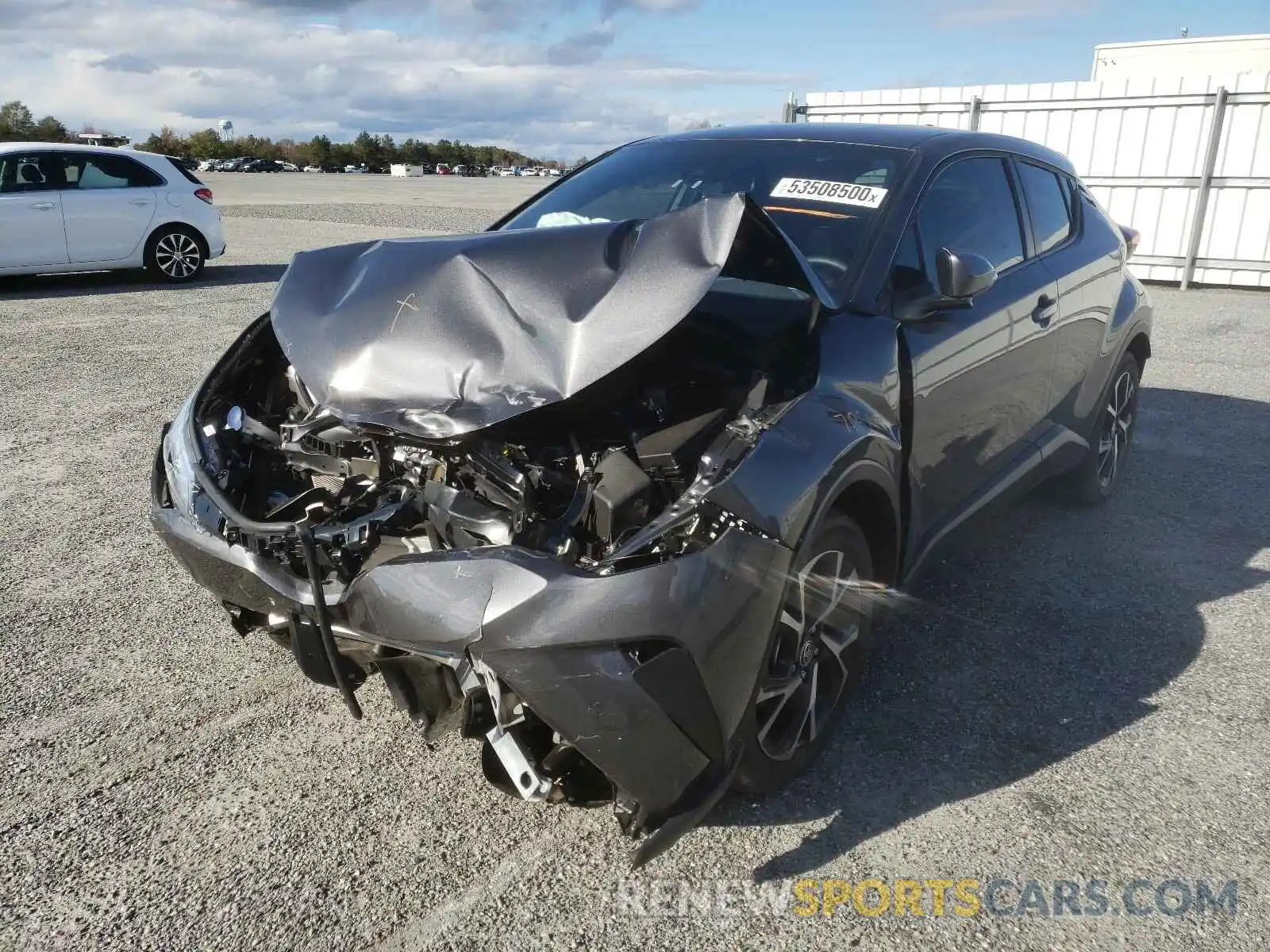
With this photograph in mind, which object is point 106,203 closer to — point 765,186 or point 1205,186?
point 765,186

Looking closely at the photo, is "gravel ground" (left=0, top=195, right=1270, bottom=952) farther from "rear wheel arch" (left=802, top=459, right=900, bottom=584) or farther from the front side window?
the front side window

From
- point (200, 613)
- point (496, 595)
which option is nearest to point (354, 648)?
point (496, 595)

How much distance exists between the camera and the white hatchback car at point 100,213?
10844mm

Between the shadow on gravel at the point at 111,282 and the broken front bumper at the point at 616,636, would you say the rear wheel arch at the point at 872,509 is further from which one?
the shadow on gravel at the point at 111,282

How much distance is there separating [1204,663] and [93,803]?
3677 millimetres

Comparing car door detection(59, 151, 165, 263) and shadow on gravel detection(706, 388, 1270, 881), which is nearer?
shadow on gravel detection(706, 388, 1270, 881)

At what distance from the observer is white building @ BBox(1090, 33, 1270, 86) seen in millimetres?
25875

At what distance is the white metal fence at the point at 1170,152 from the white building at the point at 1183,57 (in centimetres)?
1349

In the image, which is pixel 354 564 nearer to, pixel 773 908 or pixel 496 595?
pixel 496 595

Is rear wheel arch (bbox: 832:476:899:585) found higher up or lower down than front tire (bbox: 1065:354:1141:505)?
higher up

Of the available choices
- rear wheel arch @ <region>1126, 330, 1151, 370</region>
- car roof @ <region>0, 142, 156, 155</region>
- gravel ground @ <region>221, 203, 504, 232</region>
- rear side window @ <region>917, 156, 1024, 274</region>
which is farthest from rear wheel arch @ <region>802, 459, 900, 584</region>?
gravel ground @ <region>221, 203, 504, 232</region>

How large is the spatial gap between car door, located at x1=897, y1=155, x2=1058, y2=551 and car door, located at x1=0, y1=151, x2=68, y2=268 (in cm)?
1069

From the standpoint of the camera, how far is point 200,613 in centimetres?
372

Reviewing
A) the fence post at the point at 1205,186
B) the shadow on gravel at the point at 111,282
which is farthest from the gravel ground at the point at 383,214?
the fence post at the point at 1205,186
